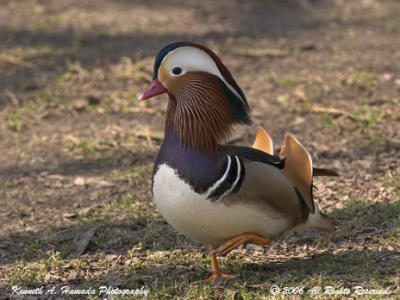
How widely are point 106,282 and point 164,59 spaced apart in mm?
1253

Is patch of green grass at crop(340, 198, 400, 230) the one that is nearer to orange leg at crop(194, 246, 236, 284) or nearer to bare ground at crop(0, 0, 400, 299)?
bare ground at crop(0, 0, 400, 299)

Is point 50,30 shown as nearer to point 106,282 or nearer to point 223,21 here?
point 223,21

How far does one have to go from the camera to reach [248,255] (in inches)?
156

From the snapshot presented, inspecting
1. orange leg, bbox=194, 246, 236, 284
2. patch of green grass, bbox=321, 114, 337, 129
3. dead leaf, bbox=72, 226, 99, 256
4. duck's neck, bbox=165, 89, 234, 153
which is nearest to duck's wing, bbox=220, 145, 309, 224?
duck's neck, bbox=165, 89, 234, 153

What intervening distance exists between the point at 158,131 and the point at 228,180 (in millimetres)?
2809

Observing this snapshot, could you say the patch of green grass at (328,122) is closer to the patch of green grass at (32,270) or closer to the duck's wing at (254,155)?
the duck's wing at (254,155)

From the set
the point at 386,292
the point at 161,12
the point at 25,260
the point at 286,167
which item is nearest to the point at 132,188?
the point at 25,260

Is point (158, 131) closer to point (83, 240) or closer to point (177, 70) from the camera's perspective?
point (83, 240)

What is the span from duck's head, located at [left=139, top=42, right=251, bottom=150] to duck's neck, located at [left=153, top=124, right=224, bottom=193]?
1.2 inches

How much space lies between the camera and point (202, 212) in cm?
321

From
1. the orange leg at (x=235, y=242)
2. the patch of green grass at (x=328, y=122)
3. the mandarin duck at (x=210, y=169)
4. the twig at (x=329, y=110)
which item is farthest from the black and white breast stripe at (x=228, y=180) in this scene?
the twig at (x=329, y=110)

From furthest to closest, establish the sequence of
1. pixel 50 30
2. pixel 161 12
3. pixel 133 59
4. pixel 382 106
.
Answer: pixel 161 12 < pixel 50 30 < pixel 133 59 < pixel 382 106

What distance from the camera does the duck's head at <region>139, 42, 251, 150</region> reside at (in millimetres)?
3297

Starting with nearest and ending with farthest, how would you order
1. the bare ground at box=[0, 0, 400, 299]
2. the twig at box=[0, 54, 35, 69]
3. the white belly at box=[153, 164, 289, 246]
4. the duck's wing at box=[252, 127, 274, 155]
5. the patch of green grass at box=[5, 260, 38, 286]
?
the white belly at box=[153, 164, 289, 246] → the patch of green grass at box=[5, 260, 38, 286] → the bare ground at box=[0, 0, 400, 299] → the duck's wing at box=[252, 127, 274, 155] → the twig at box=[0, 54, 35, 69]
